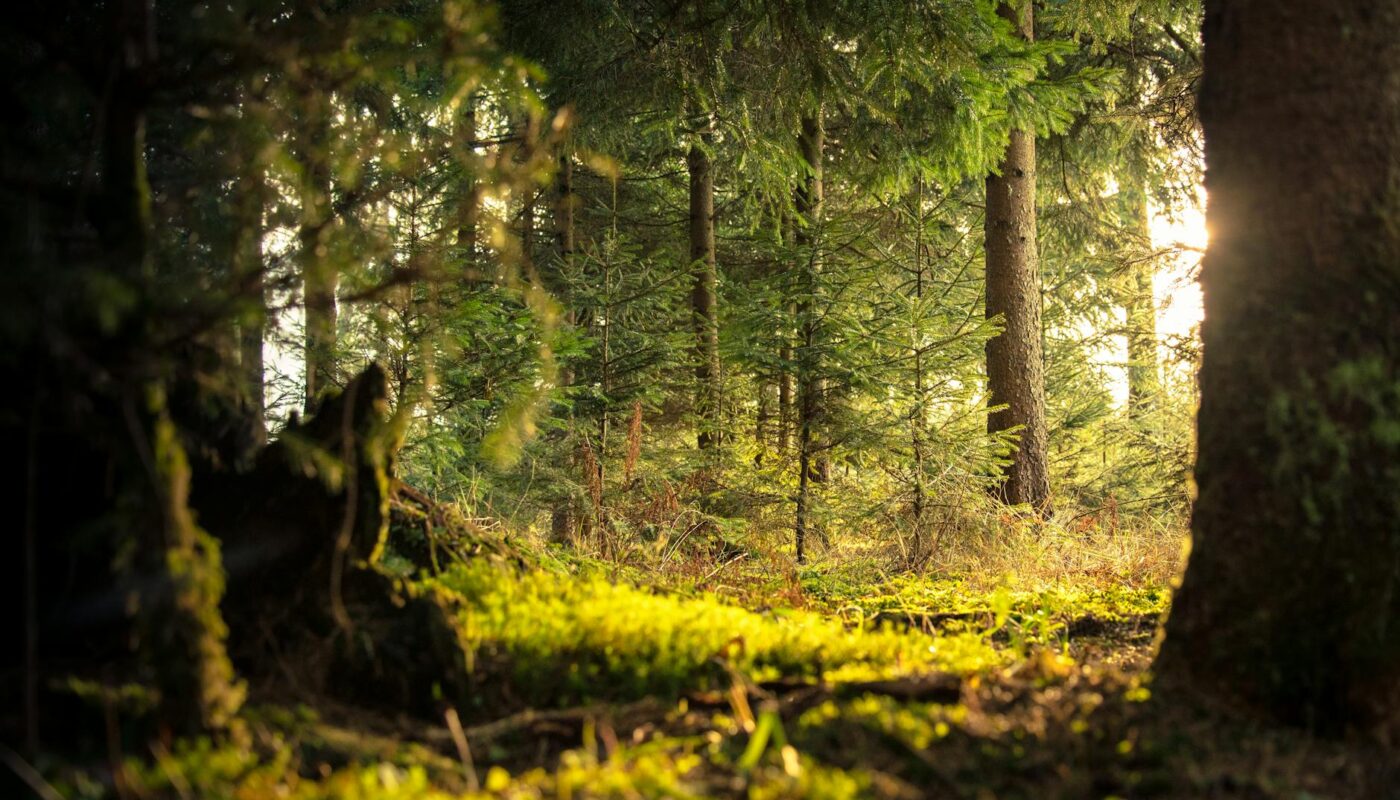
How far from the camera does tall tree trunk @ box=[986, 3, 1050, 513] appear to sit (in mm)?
10297

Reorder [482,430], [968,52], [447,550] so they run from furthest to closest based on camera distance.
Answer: [482,430] < [968,52] < [447,550]

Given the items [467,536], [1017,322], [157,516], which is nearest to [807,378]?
[1017,322]

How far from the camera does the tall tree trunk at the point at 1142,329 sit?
10320 millimetres

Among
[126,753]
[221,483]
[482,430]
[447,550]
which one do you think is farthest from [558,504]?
[126,753]

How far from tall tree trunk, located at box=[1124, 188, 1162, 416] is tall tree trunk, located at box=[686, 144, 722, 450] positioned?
15.9ft

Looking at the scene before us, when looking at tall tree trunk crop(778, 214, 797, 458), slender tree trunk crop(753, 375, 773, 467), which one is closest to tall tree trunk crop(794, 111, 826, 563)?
tall tree trunk crop(778, 214, 797, 458)

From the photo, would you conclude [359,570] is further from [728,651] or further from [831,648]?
[831,648]

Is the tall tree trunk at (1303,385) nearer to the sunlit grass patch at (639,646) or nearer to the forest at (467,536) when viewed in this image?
the forest at (467,536)

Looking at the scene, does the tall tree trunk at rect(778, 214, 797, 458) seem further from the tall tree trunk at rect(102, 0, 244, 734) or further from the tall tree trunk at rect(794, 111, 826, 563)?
the tall tree trunk at rect(102, 0, 244, 734)

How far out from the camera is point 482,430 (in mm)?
10344

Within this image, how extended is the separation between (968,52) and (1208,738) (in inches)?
182

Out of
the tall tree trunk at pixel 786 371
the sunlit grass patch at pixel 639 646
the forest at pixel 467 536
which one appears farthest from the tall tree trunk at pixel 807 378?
the sunlit grass patch at pixel 639 646

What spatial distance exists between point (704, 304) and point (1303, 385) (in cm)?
979

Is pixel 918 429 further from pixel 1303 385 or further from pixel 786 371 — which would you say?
pixel 1303 385
